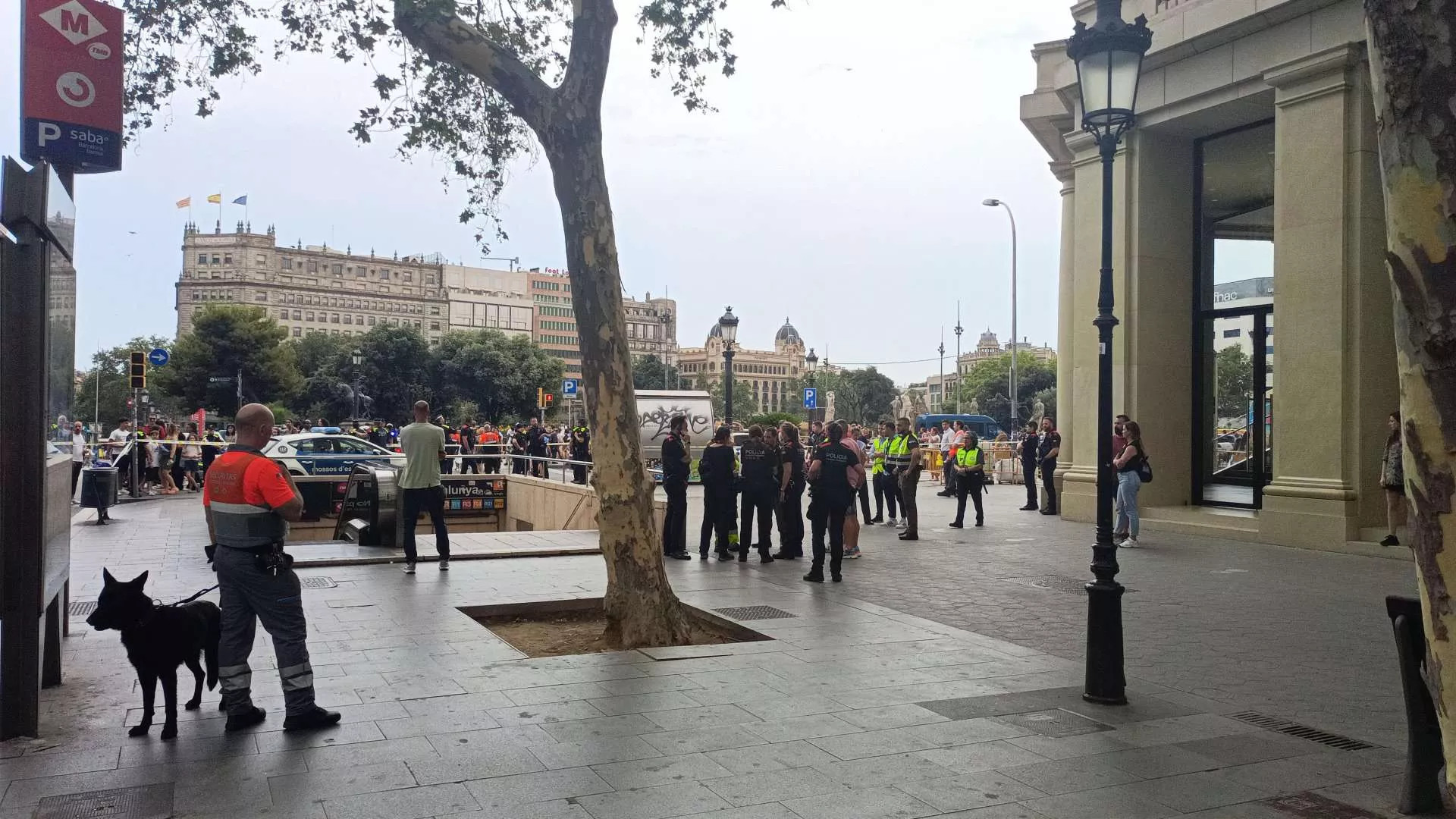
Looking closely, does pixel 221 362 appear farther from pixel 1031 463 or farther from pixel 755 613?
pixel 755 613

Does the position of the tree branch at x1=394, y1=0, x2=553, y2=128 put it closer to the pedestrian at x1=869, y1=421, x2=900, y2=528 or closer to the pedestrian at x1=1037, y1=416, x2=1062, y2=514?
the pedestrian at x1=869, y1=421, x2=900, y2=528

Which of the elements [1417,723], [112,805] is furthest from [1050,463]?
[112,805]

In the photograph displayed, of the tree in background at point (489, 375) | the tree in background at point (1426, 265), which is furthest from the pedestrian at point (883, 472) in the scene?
the tree in background at point (489, 375)

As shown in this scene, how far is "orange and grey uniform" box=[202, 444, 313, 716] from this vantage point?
5500mm

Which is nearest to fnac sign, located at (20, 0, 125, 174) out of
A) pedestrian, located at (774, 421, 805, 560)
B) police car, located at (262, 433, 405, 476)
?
pedestrian, located at (774, 421, 805, 560)

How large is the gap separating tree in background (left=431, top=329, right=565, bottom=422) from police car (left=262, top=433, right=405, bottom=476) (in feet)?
156

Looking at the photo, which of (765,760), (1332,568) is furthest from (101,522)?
(1332,568)

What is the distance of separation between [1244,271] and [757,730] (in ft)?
48.4

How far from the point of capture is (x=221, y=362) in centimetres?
6531

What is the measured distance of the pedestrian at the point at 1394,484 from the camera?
469 inches

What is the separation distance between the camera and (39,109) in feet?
20.3

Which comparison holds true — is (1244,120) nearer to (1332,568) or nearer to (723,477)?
(1332,568)

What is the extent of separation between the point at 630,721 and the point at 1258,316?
48.2ft

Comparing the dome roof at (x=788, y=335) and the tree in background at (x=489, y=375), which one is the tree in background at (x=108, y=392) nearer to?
the tree in background at (x=489, y=375)
